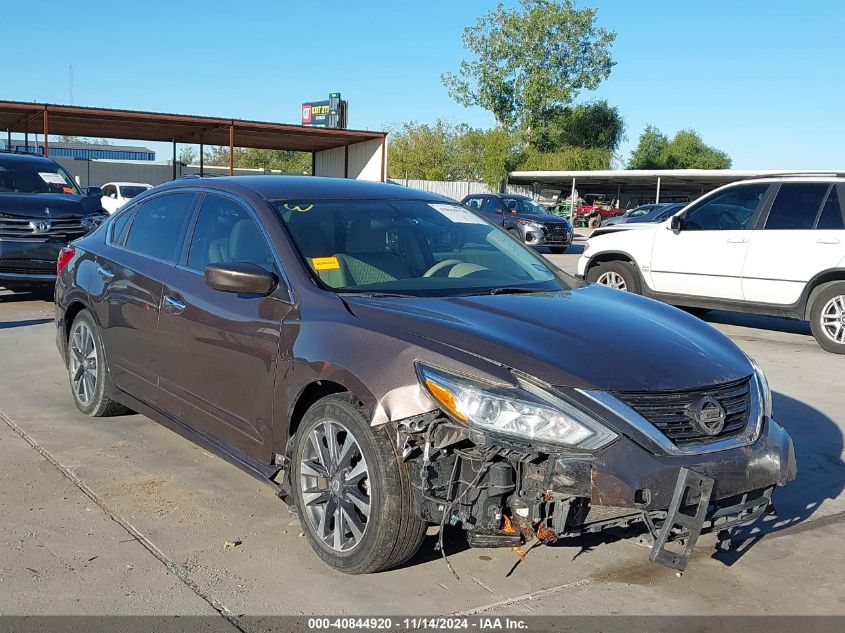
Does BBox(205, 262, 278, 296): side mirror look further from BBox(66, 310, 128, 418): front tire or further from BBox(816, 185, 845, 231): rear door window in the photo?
BBox(816, 185, 845, 231): rear door window

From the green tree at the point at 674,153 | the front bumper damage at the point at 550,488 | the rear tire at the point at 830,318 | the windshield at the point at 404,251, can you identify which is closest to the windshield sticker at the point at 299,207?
the windshield at the point at 404,251

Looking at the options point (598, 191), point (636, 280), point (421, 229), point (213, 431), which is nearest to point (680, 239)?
point (636, 280)

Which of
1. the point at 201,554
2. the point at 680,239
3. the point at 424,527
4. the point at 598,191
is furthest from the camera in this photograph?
the point at 598,191

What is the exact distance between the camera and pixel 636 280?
37.0 feet

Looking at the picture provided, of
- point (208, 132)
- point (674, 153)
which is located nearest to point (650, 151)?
point (674, 153)

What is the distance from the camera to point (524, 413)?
3197mm

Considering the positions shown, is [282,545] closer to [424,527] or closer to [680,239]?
[424,527]

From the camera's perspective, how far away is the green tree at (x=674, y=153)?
239ft

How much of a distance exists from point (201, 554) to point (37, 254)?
8.11 metres

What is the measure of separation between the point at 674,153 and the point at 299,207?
74.3 meters

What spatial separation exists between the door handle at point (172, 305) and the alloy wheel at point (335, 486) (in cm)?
131

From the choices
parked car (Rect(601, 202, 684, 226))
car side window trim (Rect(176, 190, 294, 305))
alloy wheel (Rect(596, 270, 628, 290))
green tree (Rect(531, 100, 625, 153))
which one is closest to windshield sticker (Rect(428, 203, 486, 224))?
car side window trim (Rect(176, 190, 294, 305))

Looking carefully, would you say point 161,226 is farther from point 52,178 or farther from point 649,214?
point 649,214

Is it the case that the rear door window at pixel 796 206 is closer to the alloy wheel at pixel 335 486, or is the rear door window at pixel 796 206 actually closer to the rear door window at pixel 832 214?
the rear door window at pixel 832 214
